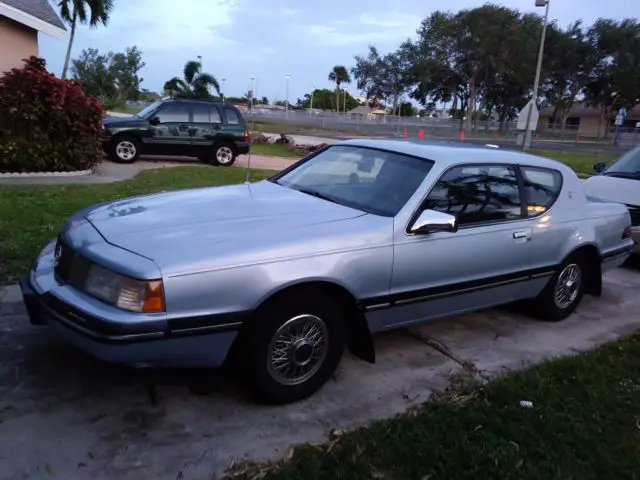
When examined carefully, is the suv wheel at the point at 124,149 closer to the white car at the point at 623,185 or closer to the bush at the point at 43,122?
the bush at the point at 43,122

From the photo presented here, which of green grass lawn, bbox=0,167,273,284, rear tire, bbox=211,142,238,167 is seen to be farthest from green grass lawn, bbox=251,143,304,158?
green grass lawn, bbox=0,167,273,284

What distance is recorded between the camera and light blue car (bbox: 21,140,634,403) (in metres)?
2.96

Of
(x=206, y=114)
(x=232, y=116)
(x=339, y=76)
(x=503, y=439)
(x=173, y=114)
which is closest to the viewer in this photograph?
(x=503, y=439)

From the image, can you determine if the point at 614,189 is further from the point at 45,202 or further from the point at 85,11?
the point at 85,11

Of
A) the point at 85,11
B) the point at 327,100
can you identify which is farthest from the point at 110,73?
the point at 327,100

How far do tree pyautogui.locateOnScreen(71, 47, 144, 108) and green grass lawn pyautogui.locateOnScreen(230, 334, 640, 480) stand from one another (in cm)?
4670

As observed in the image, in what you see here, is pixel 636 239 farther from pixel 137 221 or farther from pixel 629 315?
pixel 137 221

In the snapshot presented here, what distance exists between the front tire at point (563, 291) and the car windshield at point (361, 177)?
5.71 feet

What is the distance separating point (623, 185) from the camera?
7215mm

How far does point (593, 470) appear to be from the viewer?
2906 mm

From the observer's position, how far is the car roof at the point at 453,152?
4.24 m

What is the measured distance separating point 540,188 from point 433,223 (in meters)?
1.63

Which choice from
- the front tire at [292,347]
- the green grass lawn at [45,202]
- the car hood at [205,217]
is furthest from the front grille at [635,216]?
the green grass lawn at [45,202]

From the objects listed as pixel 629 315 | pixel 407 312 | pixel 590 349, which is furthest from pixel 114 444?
pixel 629 315
